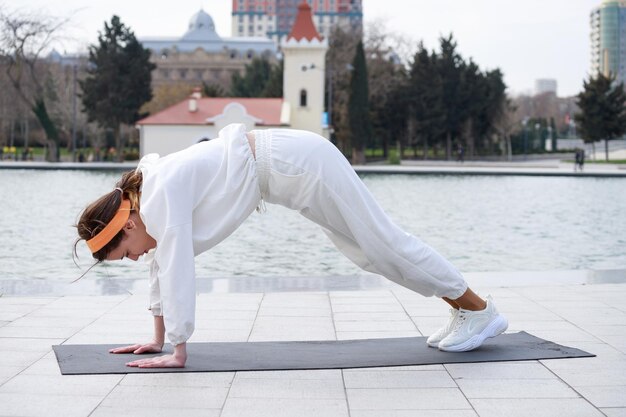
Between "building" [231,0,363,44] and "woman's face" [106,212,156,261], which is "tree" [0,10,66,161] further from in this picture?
"building" [231,0,363,44]

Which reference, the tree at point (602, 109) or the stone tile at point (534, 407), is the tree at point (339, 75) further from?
the stone tile at point (534, 407)

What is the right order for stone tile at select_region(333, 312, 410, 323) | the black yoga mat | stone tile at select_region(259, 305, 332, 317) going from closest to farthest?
the black yoga mat < stone tile at select_region(333, 312, 410, 323) < stone tile at select_region(259, 305, 332, 317)

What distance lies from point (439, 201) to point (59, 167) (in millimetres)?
23586

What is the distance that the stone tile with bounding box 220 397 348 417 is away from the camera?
11.1 feet

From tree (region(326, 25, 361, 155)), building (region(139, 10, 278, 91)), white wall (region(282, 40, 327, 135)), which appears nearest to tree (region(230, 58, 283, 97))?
tree (region(326, 25, 361, 155))

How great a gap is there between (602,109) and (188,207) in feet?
197

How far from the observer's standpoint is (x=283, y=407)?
3496 millimetres

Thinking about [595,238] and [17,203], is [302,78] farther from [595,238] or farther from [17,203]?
[595,238]

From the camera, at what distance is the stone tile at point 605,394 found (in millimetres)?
3530

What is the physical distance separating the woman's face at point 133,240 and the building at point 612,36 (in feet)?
454

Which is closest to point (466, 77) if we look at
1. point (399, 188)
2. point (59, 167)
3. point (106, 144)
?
point (106, 144)

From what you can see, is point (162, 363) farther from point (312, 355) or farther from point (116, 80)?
point (116, 80)

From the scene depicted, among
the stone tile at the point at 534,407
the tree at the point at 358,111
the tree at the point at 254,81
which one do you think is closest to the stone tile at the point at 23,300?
the stone tile at the point at 534,407

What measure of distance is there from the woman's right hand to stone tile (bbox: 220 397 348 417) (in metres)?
0.91
